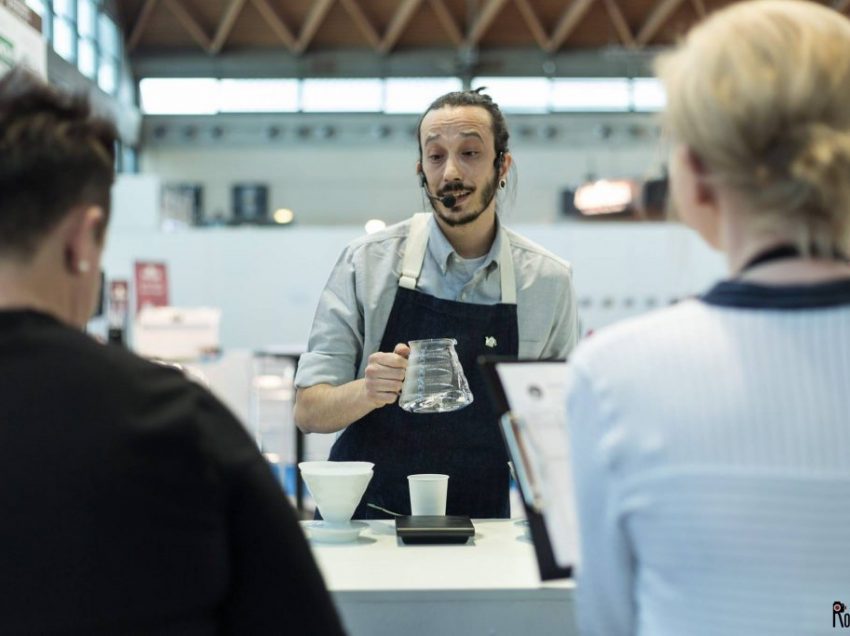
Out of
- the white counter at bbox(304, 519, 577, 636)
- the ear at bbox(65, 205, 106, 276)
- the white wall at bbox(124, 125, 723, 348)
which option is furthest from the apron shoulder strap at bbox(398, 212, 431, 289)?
the white wall at bbox(124, 125, 723, 348)

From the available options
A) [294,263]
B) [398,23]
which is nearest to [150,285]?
[294,263]

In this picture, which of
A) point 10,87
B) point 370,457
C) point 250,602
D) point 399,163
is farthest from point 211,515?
point 399,163

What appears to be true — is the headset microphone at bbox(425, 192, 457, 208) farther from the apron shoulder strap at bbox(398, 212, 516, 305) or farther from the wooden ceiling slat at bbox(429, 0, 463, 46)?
the wooden ceiling slat at bbox(429, 0, 463, 46)

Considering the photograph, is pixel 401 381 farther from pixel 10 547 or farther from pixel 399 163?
pixel 399 163

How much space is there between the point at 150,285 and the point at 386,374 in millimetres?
Result: 6841

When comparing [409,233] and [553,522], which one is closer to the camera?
[553,522]

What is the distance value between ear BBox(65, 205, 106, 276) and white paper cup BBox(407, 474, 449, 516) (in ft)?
3.68

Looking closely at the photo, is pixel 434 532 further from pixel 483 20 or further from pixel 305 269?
pixel 483 20

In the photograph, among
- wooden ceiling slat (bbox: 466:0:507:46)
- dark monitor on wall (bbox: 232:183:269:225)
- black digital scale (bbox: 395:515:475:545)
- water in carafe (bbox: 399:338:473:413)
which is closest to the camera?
black digital scale (bbox: 395:515:475:545)

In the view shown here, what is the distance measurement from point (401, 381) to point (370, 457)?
13.7 inches

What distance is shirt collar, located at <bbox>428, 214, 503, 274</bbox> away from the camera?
96.2 inches

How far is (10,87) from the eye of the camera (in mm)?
1002

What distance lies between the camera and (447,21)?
13195 mm

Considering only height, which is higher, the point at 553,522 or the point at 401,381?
the point at 401,381
